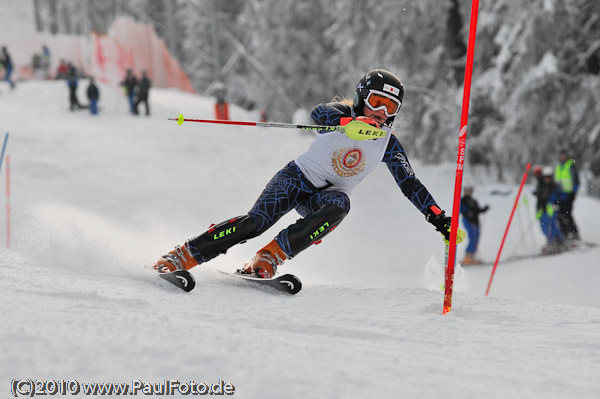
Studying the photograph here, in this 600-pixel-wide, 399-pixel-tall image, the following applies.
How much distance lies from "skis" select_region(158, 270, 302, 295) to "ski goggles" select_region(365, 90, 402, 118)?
4.12 feet

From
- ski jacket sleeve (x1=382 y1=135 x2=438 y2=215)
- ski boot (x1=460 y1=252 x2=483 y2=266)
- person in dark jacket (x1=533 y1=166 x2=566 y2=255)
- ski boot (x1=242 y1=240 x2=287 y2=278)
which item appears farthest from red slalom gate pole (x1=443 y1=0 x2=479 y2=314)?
person in dark jacket (x1=533 y1=166 x2=566 y2=255)

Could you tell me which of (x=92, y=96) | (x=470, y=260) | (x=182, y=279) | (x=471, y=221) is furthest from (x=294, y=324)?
(x=92, y=96)

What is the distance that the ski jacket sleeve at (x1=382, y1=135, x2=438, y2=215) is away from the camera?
427 cm

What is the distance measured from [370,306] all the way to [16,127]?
13517 mm

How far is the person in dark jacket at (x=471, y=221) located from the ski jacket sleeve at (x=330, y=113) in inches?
234

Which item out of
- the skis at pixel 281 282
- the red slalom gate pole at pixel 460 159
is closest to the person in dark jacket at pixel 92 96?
the skis at pixel 281 282

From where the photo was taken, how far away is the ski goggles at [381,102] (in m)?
4.17

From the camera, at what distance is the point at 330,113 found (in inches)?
165

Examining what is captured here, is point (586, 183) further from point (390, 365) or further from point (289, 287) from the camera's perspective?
point (390, 365)

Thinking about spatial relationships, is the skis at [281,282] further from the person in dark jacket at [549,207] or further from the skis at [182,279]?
the person in dark jacket at [549,207]

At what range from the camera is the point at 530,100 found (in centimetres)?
1212

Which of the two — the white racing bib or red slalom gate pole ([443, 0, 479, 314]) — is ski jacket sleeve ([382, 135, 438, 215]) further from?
red slalom gate pole ([443, 0, 479, 314])

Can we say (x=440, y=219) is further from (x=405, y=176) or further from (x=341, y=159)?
(x=341, y=159)

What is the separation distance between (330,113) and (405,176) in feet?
2.25
